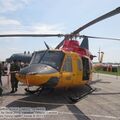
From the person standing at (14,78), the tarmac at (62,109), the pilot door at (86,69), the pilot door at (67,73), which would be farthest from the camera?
the pilot door at (86,69)

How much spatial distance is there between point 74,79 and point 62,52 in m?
1.50

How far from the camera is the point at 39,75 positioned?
12.9 m

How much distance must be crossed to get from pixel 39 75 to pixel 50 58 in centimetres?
199

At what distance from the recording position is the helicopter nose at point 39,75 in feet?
42.3

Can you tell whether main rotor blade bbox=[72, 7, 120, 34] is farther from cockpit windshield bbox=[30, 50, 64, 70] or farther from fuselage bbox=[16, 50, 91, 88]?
cockpit windshield bbox=[30, 50, 64, 70]

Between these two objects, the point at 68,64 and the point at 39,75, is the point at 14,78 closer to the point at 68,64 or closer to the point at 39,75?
the point at 68,64

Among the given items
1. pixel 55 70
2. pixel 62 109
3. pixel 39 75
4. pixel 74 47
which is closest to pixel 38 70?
pixel 39 75

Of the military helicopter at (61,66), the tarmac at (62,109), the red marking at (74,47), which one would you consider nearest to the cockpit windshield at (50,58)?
the military helicopter at (61,66)

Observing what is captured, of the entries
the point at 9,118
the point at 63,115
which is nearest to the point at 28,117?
the point at 9,118

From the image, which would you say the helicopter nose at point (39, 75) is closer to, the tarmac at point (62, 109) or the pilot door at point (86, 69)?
the tarmac at point (62, 109)

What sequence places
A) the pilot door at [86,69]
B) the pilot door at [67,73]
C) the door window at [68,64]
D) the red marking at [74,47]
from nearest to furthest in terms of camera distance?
the pilot door at [67,73] → the door window at [68,64] → the pilot door at [86,69] → the red marking at [74,47]

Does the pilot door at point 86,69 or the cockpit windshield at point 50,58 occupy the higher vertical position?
the cockpit windshield at point 50,58

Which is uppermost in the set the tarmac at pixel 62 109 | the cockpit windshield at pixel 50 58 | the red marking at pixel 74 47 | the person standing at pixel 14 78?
the red marking at pixel 74 47

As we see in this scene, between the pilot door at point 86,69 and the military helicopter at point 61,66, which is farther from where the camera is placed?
the pilot door at point 86,69
